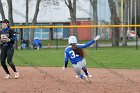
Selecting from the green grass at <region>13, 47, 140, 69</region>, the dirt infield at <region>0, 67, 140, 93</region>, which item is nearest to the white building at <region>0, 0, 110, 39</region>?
the green grass at <region>13, 47, 140, 69</region>

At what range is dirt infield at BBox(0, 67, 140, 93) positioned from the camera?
38.5 ft

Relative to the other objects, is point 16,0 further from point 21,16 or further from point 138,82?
point 138,82

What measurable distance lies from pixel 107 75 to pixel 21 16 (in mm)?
50008

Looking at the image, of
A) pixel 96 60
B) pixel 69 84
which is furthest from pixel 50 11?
pixel 69 84

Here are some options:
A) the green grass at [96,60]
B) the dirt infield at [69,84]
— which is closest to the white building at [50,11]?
the green grass at [96,60]

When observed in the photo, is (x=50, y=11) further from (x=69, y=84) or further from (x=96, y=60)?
(x=69, y=84)

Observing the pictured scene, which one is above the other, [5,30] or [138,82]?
[5,30]

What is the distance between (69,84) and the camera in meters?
13.1

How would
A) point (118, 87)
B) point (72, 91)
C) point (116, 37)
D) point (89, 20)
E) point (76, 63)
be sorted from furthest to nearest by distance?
1. point (89, 20)
2. point (116, 37)
3. point (76, 63)
4. point (118, 87)
5. point (72, 91)

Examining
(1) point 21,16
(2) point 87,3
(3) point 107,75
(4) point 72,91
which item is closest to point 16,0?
(1) point 21,16

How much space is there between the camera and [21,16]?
65.2m

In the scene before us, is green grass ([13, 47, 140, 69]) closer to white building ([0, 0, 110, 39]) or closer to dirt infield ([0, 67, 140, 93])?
dirt infield ([0, 67, 140, 93])

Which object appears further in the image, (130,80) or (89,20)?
(89,20)

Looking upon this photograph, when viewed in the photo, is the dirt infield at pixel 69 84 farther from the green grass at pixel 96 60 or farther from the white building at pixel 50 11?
the white building at pixel 50 11
